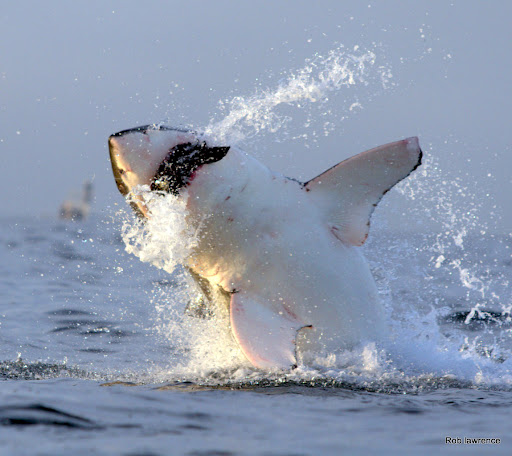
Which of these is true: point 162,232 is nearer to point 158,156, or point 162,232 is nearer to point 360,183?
point 158,156

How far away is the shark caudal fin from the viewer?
5301 mm

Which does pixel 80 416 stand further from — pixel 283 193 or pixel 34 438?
pixel 283 193

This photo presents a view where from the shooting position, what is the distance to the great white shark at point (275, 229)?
4887 mm

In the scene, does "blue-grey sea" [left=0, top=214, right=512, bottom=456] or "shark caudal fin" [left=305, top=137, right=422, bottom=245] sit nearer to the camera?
"blue-grey sea" [left=0, top=214, right=512, bottom=456]

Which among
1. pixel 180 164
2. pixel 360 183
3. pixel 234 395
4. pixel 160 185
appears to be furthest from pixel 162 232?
pixel 360 183

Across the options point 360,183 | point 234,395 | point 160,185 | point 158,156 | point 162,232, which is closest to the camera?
point 234,395

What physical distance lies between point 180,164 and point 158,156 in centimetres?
19

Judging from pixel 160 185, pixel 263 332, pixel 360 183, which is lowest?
pixel 263 332

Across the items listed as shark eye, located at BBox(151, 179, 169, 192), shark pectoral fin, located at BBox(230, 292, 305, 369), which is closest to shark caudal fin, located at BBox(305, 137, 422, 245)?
shark pectoral fin, located at BBox(230, 292, 305, 369)

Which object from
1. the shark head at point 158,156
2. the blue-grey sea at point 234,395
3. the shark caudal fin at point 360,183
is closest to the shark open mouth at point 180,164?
the shark head at point 158,156

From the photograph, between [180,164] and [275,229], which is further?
[275,229]

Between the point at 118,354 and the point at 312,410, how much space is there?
13.2ft

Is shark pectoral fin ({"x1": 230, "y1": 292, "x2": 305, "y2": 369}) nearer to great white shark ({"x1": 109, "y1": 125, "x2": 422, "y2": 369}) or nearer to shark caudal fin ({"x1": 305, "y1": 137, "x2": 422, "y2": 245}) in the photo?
great white shark ({"x1": 109, "y1": 125, "x2": 422, "y2": 369})

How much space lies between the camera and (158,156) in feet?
15.8
